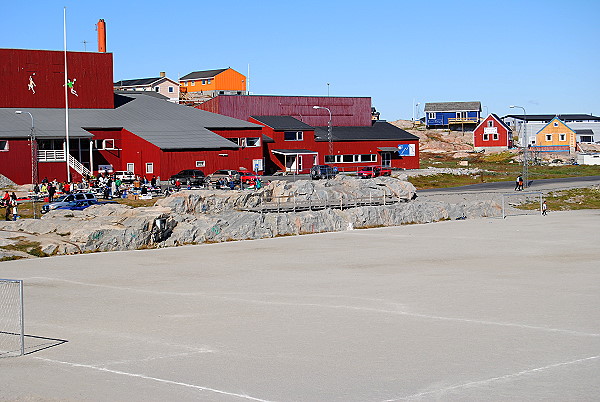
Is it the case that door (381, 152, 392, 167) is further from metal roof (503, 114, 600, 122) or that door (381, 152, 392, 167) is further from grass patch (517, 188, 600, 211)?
metal roof (503, 114, 600, 122)

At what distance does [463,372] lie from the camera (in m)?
14.0

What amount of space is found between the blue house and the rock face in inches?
3872

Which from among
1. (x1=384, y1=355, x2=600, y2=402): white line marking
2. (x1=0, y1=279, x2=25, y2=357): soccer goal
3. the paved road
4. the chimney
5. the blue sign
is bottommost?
(x1=384, y1=355, x2=600, y2=402): white line marking

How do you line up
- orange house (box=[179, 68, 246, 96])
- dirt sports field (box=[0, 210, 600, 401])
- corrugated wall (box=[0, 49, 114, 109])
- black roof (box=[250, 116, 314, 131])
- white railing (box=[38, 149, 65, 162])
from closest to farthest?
dirt sports field (box=[0, 210, 600, 401]) < white railing (box=[38, 149, 65, 162]) < corrugated wall (box=[0, 49, 114, 109]) < black roof (box=[250, 116, 314, 131]) < orange house (box=[179, 68, 246, 96])

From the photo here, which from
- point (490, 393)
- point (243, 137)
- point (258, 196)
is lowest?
point (490, 393)

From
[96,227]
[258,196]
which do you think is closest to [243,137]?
[258,196]

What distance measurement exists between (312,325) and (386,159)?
7302 cm

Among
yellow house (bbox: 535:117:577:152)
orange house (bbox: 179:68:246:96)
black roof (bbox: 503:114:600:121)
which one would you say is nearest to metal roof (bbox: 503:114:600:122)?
black roof (bbox: 503:114:600:121)

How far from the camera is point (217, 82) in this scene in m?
133

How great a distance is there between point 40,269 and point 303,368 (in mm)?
17434

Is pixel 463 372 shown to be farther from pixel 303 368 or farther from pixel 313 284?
pixel 313 284

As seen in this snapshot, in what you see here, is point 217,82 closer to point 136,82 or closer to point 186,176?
point 136,82

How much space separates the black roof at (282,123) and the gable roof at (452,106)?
67.4m

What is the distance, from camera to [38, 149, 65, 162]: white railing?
6450 cm
